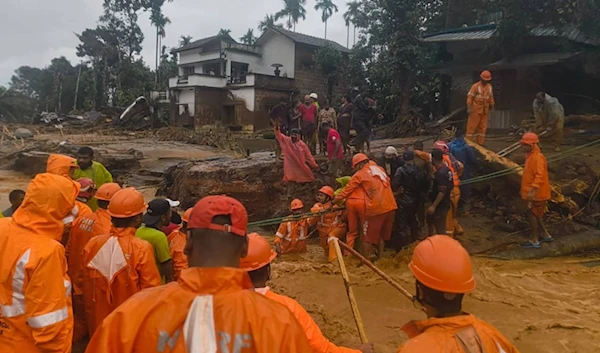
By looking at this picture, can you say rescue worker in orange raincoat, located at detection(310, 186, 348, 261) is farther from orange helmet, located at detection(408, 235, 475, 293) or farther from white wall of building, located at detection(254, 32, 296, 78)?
white wall of building, located at detection(254, 32, 296, 78)

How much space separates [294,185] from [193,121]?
21.8 m

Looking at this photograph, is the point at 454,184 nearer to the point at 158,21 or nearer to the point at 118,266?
the point at 118,266

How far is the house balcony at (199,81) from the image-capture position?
30484 mm

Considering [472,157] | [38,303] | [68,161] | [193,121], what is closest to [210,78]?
[193,121]

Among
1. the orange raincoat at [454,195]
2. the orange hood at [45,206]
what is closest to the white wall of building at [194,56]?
the orange raincoat at [454,195]

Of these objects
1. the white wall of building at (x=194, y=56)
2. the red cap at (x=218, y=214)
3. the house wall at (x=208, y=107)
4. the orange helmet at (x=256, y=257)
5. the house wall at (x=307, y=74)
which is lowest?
the orange helmet at (x=256, y=257)

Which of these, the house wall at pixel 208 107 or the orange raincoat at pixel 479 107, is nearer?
the orange raincoat at pixel 479 107

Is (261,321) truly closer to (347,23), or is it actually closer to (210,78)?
(210,78)

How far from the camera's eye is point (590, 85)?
13.7 m

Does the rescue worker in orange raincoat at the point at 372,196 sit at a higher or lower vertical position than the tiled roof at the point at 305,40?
lower

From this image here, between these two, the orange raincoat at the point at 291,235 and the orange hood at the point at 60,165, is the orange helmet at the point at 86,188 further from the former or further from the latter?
the orange raincoat at the point at 291,235

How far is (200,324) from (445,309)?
103 centimetres

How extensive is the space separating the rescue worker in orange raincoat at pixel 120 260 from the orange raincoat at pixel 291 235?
4203 millimetres

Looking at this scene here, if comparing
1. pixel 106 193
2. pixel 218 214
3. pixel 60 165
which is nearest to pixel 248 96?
pixel 60 165
